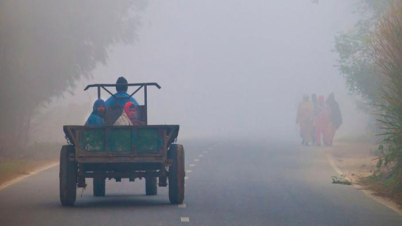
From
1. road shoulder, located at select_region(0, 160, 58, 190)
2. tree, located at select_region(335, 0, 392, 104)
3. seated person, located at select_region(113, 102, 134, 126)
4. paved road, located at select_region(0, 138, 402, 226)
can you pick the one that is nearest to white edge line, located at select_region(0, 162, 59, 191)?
road shoulder, located at select_region(0, 160, 58, 190)

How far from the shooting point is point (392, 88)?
68.2 feet

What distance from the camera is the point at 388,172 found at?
22.0 m

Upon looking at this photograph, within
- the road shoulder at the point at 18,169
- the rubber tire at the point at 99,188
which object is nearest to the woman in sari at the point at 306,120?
the road shoulder at the point at 18,169

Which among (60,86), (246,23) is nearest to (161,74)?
(246,23)

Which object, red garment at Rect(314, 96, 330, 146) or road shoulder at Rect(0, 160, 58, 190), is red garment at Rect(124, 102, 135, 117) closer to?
road shoulder at Rect(0, 160, 58, 190)

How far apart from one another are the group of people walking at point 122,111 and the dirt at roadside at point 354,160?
217 inches

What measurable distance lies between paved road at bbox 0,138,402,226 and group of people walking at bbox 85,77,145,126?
134 cm

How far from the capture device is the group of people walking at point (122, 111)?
699 inches

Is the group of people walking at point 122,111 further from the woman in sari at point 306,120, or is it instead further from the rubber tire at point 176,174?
the woman in sari at point 306,120

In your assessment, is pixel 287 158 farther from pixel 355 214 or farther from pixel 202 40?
pixel 202 40

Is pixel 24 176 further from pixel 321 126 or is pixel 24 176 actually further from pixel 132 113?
pixel 321 126

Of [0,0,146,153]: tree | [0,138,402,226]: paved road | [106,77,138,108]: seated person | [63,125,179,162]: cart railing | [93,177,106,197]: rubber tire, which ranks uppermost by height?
[0,0,146,153]: tree

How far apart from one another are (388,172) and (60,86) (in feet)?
55.1

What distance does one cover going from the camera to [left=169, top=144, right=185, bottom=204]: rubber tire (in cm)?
1695
